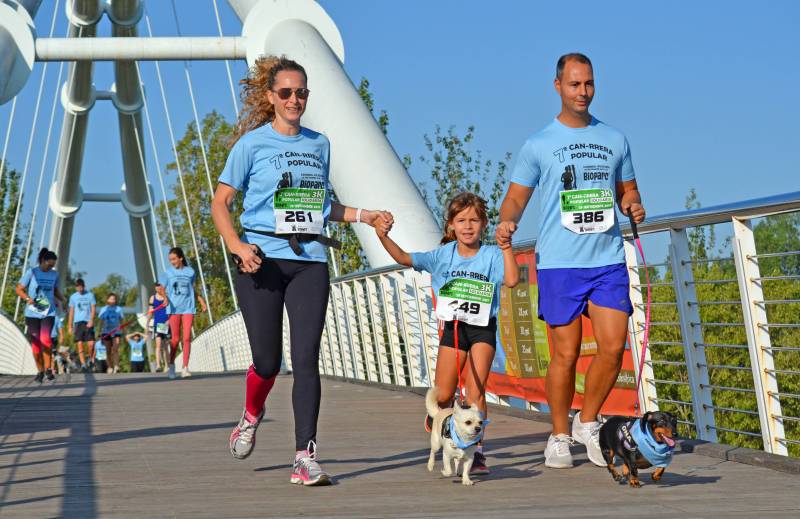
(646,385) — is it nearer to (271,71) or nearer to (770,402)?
(770,402)

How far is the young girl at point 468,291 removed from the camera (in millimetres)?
6016

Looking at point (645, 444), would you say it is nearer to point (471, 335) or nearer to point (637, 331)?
point (471, 335)

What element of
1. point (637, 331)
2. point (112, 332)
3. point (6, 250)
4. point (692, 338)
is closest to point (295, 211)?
point (692, 338)

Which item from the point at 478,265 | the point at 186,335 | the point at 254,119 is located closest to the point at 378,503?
the point at 478,265

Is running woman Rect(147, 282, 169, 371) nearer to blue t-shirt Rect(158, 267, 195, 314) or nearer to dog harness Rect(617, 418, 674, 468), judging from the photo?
blue t-shirt Rect(158, 267, 195, 314)

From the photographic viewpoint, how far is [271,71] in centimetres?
579

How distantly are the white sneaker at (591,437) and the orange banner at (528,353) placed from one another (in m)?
1.78

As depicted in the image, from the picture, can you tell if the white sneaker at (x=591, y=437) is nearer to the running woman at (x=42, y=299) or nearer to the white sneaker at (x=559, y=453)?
the white sneaker at (x=559, y=453)

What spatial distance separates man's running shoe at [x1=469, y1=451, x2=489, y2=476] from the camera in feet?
19.2

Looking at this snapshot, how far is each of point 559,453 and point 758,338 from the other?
112 cm

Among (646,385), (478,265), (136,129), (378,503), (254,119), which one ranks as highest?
(136,129)

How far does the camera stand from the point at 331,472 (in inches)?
240

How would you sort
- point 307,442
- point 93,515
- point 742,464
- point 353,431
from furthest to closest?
point 353,431 < point 742,464 < point 307,442 < point 93,515

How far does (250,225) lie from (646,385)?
2847mm
